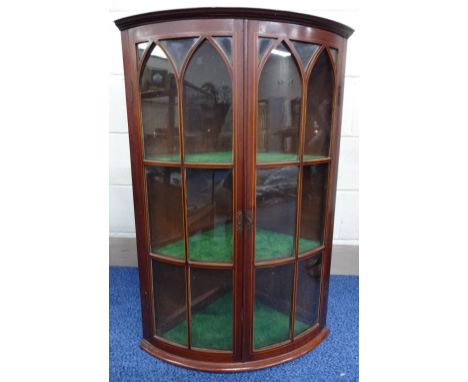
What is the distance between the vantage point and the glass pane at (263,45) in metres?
1.05

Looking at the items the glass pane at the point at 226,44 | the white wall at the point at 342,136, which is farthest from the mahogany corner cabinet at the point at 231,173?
the white wall at the point at 342,136

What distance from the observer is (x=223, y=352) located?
4.06 feet

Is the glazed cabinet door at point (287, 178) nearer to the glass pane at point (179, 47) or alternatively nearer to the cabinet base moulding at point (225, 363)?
the cabinet base moulding at point (225, 363)

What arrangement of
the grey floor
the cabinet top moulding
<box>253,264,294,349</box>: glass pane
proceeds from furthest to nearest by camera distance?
the grey floor, <box>253,264,294,349</box>: glass pane, the cabinet top moulding

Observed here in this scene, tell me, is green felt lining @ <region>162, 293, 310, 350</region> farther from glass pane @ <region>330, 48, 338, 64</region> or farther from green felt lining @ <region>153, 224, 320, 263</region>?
glass pane @ <region>330, 48, 338, 64</region>

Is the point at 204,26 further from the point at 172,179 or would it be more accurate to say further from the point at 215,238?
the point at 215,238

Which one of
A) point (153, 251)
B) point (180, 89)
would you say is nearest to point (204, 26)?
point (180, 89)

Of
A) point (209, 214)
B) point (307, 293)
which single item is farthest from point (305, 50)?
point (307, 293)

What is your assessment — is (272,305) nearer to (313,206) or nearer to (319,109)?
(313,206)

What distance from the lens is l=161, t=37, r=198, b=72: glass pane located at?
1066mm

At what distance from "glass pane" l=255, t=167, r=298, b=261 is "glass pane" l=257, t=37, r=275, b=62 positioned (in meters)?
0.37

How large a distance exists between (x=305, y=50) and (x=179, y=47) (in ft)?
1.37

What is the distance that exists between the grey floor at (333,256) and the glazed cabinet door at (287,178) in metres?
0.58

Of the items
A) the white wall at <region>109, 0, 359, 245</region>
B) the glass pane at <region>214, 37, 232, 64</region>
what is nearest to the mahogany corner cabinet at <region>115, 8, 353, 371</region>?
the glass pane at <region>214, 37, 232, 64</region>
